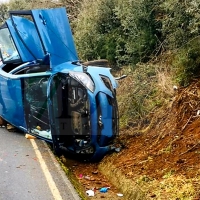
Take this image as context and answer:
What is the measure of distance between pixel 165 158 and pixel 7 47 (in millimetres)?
5885

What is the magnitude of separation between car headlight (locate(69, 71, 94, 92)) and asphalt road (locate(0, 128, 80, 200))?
160cm

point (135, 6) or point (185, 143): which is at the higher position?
point (135, 6)

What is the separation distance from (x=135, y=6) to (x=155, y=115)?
155 inches

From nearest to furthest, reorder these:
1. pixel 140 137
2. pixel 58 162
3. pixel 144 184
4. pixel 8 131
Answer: pixel 144 184
pixel 58 162
pixel 140 137
pixel 8 131

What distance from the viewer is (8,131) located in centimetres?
1030

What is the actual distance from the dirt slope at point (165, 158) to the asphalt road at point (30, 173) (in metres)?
0.70

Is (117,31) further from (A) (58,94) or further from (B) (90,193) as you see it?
(B) (90,193)

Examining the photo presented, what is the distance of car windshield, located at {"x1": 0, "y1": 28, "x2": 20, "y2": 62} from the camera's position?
10906mm

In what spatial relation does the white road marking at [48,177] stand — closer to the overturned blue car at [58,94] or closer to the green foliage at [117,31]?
the overturned blue car at [58,94]

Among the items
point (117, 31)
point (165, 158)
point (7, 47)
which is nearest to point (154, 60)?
point (117, 31)

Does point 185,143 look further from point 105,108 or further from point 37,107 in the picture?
point 37,107

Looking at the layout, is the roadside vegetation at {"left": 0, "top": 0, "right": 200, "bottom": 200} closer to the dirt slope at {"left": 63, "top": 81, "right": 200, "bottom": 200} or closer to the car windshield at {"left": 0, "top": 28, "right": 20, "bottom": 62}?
the dirt slope at {"left": 63, "top": 81, "right": 200, "bottom": 200}

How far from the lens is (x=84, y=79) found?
26.3ft

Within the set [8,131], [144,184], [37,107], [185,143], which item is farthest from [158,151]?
[8,131]
